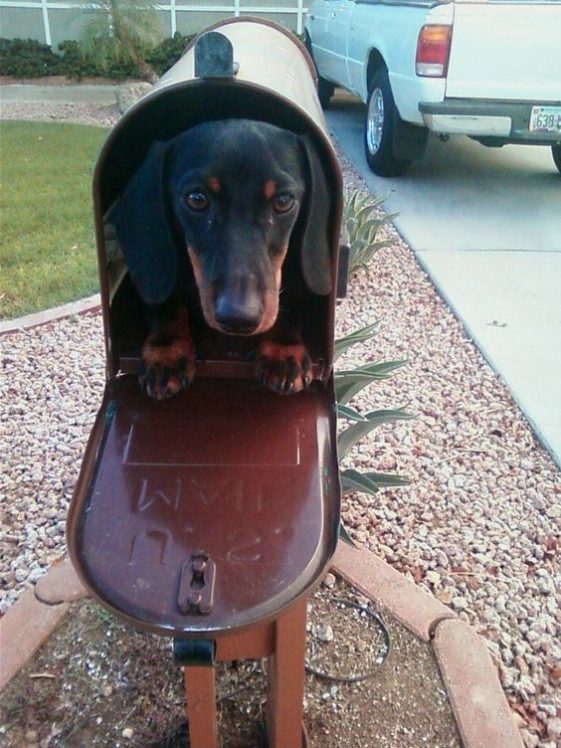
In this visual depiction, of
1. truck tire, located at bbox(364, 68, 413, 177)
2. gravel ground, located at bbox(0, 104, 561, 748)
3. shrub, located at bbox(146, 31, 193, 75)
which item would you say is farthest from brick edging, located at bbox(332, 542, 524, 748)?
shrub, located at bbox(146, 31, 193, 75)

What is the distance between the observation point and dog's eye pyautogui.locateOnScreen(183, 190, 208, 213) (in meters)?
1.75

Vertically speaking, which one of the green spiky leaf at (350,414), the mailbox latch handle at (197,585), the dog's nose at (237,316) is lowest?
the green spiky leaf at (350,414)

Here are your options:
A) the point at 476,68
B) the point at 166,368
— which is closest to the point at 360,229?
the point at 476,68

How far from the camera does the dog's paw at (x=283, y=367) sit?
179 centimetres

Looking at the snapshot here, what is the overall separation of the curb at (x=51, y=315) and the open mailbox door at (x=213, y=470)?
2.51 meters

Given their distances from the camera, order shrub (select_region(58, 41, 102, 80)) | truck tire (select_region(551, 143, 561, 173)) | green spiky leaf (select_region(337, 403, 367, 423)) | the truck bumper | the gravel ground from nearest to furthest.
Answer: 1. green spiky leaf (select_region(337, 403, 367, 423))
2. the gravel ground
3. the truck bumper
4. truck tire (select_region(551, 143, 561, 173))
5. shrub (select_region(58, 41, 102, 80))

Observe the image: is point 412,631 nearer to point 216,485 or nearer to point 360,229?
point 216,485

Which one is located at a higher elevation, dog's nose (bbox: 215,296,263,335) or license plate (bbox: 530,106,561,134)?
dog's nose (bbox: 215,296,263,335)

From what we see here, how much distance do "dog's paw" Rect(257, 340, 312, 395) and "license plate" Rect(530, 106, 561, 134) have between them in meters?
5.33

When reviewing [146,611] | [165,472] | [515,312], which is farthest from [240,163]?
[515,312]

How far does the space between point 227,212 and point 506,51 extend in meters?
5.33

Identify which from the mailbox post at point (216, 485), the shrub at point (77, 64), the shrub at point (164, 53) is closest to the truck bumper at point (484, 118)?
the mailbox post at point (216, 485)

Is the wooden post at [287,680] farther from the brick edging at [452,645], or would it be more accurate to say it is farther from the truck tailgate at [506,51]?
Answer: the truck tailgate at [506,51]

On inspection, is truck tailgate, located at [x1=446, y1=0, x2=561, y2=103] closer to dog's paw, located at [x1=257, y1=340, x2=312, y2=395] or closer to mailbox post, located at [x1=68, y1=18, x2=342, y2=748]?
mailbox post, located at [x1=68, y1=18, x2=342, y2=748]
